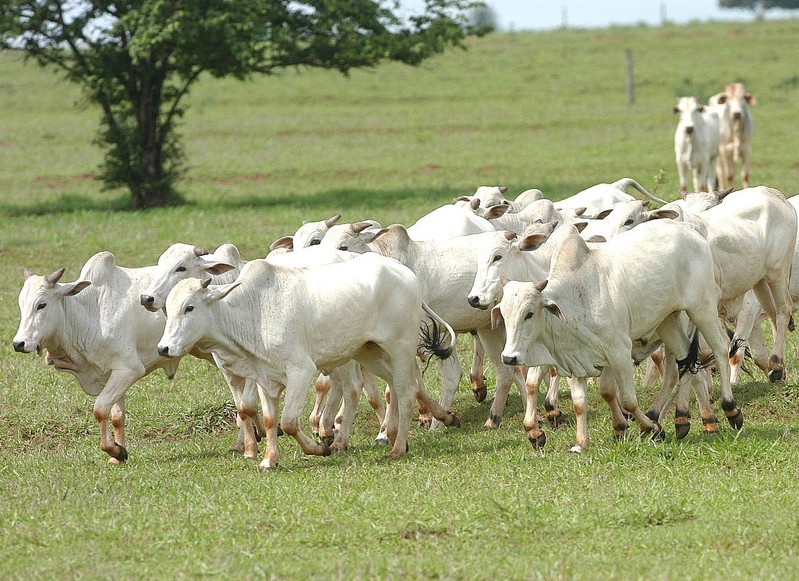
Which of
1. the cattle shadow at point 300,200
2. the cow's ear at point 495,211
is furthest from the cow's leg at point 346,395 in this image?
the cattle shadow at point 300,200

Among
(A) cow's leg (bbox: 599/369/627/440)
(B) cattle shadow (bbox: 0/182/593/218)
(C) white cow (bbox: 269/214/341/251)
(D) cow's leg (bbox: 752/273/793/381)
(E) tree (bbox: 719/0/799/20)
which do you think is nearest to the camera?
(A) cow's leg (bbox: 599/369/627/440)

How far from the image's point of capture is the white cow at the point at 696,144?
19031mm

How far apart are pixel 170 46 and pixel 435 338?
43.7 ft

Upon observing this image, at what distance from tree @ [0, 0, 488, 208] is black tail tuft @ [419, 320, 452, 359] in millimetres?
11873

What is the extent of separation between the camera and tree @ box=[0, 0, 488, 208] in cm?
2052

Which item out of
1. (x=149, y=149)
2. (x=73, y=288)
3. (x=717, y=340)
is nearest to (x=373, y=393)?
(x=73, y=288)

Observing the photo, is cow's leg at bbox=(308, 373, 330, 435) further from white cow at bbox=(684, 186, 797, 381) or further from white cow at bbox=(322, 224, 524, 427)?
white cow at bbox=(684, 186, 797, 381)

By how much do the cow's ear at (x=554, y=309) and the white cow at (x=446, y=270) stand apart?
56.4 inches

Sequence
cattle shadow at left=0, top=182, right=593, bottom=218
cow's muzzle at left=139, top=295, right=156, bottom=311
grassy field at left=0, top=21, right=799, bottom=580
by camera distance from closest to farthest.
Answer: grassy field at left=0, top=21, right=799, bottom=580, cow's muzzle at left=139, top=295, right=156, bottom=311, cattle shadow at left=0, top=182, right=593, bottom=218

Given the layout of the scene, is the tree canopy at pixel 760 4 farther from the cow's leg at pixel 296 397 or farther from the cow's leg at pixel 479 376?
the cow's leg at pixel 296 397

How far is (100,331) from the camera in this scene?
8.76 metres

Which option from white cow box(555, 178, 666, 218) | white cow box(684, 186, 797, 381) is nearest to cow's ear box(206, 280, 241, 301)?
white cow box(684, 186, 797, 381)


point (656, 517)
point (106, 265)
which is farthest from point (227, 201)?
point (656, 517)

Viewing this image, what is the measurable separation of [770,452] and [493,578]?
2696mm
